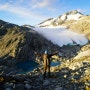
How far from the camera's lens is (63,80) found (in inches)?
883

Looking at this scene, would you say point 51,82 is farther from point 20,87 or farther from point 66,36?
point 66,36

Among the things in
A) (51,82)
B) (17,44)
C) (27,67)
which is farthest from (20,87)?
(17,44)

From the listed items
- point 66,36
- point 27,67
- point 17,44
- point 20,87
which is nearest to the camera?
point 20,87

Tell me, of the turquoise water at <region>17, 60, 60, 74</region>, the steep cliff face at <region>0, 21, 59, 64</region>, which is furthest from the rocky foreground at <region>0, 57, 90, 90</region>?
the steep cliff face at <region>0, 21, 59, 64</region>

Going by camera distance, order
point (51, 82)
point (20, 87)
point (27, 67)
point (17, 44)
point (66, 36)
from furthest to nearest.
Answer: point (66, 36) < point (17, 44) < point (27, 67) < point (51, 82) < point (20, 87)

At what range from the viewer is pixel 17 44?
9169 centimetres

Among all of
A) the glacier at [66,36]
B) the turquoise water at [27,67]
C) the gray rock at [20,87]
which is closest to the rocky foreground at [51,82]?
the gray rock at [20,87]

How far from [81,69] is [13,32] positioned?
77727mm

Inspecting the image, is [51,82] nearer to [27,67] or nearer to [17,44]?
[27,67]

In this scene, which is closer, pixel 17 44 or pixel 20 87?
pixel 20 87

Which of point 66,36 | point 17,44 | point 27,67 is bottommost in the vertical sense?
point 27,67

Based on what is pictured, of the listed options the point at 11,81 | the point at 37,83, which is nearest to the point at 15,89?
the point at 11,81

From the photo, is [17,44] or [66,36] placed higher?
[66,36]

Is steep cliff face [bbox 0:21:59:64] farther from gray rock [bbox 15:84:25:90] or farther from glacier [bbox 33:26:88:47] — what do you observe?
gray rock [bbox 15:84:25:90]
